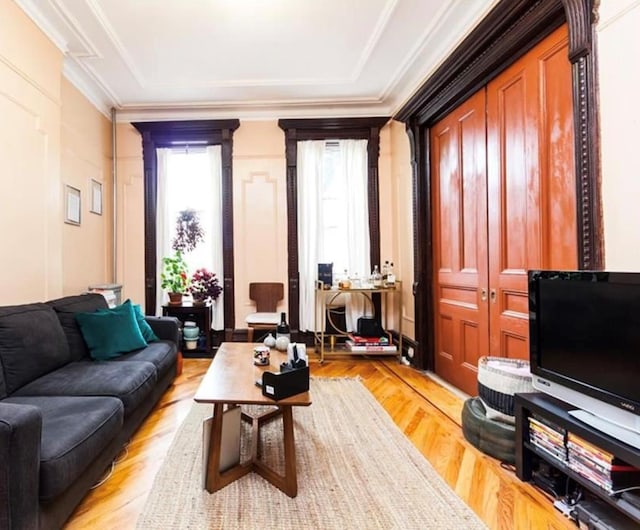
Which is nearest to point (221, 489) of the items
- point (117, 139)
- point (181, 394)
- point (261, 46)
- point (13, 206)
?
point (181, 394)

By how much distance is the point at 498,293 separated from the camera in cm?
255

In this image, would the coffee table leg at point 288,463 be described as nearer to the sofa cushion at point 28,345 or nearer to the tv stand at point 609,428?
the tv stand at point 609,428

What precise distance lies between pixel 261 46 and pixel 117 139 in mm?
2319

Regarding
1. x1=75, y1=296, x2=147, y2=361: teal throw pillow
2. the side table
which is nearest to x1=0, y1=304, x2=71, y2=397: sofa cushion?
x1=75, y1=296, x2=147, y2=361: teal throw pillow

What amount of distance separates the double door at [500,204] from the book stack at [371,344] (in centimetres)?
57

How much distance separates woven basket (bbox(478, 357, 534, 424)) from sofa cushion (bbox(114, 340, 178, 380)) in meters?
2.17

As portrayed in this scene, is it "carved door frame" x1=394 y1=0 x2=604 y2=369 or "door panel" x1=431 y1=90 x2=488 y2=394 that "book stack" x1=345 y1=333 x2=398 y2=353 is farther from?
"door panel" x1=431 y1=90 x2=488 y2=394

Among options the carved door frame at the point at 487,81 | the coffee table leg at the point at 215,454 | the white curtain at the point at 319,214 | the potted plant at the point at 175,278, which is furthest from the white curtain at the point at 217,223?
the coffee table leg at the point at 215,454

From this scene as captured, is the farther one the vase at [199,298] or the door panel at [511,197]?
the vase at [199,298]

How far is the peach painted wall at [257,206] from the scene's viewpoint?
4309 millimetres

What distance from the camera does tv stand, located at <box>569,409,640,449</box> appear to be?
1.30m

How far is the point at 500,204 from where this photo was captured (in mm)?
2498

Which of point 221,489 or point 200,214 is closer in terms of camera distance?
point 221,489

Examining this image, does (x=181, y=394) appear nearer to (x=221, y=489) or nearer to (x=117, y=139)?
(x=221, y=489)
